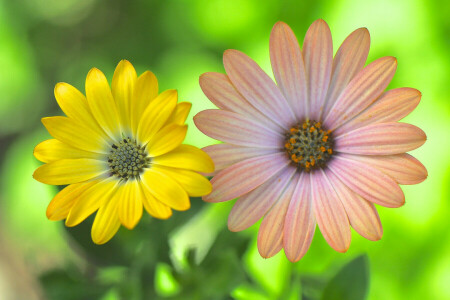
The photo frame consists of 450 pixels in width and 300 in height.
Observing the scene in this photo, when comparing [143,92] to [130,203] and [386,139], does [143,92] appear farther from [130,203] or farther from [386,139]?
[386,139]

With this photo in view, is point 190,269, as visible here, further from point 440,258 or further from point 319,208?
point 440,258

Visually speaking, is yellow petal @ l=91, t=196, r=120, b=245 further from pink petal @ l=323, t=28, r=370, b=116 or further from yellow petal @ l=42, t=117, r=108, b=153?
pink petal @ l=323, t=28, r=370, b=116

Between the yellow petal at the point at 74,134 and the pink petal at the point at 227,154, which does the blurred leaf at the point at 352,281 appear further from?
the yellow petal at the point at 74,134

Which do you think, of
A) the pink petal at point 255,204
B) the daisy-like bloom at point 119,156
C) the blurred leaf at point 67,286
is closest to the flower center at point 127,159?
the daisy-like bloom at point 119,156

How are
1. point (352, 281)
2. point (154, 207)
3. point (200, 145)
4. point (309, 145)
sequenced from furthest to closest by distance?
1. point (200, 145)
2. point (352, 281)
3. point (309, 145)
4. point (154, 207)

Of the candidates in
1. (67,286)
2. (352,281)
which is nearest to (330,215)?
(352,281)

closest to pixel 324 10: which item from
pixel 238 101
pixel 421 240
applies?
pixel 421 240
